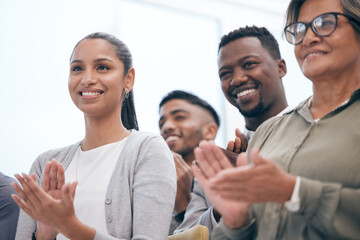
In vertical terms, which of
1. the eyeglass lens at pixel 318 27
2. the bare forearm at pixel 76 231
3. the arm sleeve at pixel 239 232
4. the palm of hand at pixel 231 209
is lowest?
the bare forearm at pixel 76 231

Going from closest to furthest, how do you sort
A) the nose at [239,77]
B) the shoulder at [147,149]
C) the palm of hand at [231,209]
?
the palm of hand at [231,209] < the shoulder at [147,149] < the nose at [239,77]

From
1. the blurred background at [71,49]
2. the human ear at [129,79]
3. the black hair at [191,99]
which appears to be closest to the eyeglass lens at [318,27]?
the human ear at [129,79]

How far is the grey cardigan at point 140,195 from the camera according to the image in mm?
1517

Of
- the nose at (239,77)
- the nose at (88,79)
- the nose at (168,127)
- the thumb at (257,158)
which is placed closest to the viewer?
the thumb at (257,158)

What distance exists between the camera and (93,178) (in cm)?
169

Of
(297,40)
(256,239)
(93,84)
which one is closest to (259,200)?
(256,239)

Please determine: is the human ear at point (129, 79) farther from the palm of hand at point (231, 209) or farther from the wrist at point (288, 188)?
the wrist at point (288, 188)

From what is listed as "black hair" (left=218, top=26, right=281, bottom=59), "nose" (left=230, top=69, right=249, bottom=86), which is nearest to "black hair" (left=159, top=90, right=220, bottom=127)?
"black hair" (left=218, top=26, right=281, bottom=59)

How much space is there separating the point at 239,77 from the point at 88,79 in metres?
0.91

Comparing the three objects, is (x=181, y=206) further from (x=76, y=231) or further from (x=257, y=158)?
(x=257, y=158)

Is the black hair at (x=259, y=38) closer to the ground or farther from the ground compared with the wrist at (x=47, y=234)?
farther from the ground

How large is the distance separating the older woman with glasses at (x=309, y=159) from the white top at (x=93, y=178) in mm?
477

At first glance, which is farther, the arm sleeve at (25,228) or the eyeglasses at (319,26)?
the arm sleeve at (25,228)

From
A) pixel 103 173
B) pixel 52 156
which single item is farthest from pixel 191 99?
pixel 103 173
